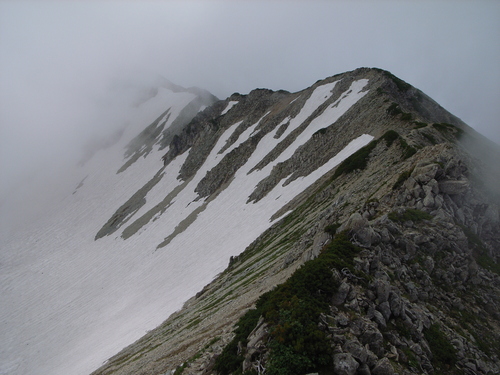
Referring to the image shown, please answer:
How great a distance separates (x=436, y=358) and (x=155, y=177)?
94.1 m

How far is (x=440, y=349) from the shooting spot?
35.7 ft

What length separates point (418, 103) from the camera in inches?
2080

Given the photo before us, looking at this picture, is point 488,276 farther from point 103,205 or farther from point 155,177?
point 103,205

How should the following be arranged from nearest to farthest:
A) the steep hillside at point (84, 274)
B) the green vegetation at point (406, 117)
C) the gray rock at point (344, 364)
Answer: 1. the gray rock at point (344, 364)
2. the green vegetation at point (406, 117)
3. the steep hillside at point (84, 274)

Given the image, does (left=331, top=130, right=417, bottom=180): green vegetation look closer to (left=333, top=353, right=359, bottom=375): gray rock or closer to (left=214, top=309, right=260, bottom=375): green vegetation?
(left=214, top=309, right=260, bottom=375): green vegetation

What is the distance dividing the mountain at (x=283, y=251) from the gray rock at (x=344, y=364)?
0.05 meters

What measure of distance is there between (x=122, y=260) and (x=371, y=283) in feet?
203

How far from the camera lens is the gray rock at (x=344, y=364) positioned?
827 cm

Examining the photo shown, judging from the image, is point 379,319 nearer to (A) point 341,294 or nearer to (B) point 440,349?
(A) point 341,294

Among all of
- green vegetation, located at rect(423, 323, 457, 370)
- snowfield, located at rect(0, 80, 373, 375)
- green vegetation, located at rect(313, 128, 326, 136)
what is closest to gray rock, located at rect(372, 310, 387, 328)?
green vegetation, located at rect(423, 323, 457, 370)

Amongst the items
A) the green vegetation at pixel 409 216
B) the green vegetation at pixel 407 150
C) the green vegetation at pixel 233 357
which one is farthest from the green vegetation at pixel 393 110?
the green vegetation at pixel 233 357

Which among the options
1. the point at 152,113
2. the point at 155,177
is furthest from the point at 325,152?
the point at 152,113

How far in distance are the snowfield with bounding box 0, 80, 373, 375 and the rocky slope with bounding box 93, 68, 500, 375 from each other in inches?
244

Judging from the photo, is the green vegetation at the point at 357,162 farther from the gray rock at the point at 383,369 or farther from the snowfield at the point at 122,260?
the gray rock at the point at 383,369
